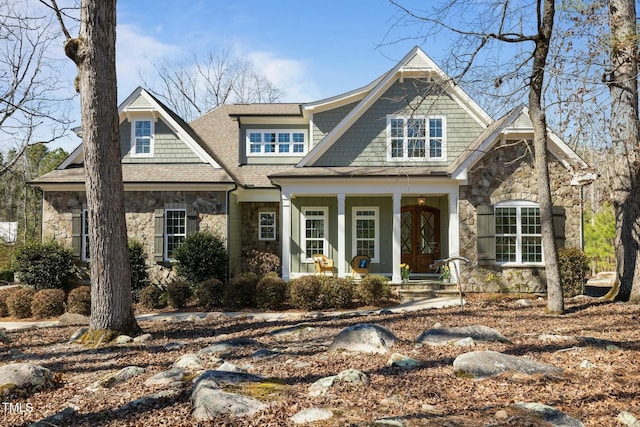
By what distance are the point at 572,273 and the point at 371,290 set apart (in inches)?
199

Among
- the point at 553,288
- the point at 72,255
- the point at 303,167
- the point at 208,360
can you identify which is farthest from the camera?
the point at 303,167

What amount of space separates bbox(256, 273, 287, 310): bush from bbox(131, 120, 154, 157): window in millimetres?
6577

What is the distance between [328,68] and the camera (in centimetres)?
1538

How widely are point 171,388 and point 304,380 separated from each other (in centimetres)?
124

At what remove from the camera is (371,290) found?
1202 centimetres

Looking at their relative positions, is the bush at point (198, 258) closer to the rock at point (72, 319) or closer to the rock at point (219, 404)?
the rock at point (72, 319)

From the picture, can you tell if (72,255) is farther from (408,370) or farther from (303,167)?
(408,370)

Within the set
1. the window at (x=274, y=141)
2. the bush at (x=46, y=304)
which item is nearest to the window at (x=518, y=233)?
the window at (x=274, y=141)

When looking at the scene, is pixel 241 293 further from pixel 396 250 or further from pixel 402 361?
pixel 402 361

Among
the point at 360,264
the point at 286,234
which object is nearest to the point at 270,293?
the point at 286,234

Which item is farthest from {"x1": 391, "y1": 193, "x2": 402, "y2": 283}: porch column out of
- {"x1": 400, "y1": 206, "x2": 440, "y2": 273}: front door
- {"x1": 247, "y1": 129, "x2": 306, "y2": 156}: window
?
{"x1": 247, "y1": 129, "x2": 306, "y2": 156}: window

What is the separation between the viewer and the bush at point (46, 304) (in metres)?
11.5

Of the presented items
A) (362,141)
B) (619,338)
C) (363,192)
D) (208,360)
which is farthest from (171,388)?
(362,141)

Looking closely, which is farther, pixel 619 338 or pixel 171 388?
pixel 619 338
